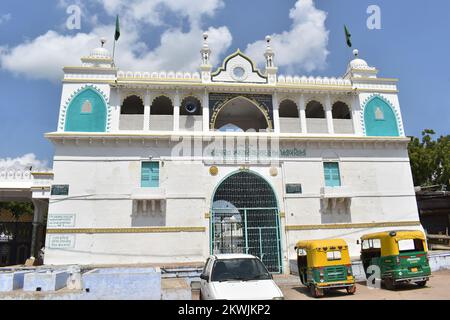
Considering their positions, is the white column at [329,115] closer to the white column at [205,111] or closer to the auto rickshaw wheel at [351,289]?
the white column at [205,111]

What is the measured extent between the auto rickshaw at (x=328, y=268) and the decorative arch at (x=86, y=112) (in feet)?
42.4

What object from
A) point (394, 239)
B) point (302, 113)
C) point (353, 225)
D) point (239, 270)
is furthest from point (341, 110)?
point (239, 270)

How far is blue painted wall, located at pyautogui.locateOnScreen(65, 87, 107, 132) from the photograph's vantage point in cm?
1822

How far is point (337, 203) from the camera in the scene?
19.0 meters

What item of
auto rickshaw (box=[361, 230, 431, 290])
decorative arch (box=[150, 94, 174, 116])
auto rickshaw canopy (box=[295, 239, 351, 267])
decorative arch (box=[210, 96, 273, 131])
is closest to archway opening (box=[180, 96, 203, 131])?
decorative arch (box=[210, 96, 273, 131])

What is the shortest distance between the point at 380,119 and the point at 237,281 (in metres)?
16.9

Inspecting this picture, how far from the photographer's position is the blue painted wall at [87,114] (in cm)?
1822

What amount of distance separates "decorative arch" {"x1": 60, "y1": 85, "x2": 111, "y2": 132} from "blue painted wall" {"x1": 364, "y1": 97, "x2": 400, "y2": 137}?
1567 centimetres

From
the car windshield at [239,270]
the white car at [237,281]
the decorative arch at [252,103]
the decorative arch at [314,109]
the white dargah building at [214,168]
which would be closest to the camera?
the white car at [237,281]

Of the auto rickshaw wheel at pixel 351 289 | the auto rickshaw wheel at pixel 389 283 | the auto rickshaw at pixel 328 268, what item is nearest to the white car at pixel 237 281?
the auto rickshaw at pixel 328 268

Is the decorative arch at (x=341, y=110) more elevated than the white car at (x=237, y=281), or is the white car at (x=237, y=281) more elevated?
the decorative arch at (x=341, y=110)

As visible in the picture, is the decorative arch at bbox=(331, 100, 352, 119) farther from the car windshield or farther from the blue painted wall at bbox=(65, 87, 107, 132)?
the car windshield
